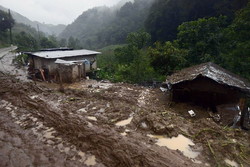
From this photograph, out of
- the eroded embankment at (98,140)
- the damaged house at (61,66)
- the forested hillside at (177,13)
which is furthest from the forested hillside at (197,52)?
the forested hillside at (177,13)

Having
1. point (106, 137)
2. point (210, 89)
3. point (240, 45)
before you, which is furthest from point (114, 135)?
point (240, 45)

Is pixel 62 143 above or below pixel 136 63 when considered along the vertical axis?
below

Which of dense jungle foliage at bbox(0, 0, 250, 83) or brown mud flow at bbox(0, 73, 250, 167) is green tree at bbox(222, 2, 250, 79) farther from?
brown mud flow at bbox(0, 73, 250, 167)

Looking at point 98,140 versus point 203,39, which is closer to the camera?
point 98,140

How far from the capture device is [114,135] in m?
6.37

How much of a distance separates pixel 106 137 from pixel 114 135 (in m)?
0.29

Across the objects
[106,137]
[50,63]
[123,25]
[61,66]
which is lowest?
[106,137]

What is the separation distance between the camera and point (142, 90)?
45.5 ft

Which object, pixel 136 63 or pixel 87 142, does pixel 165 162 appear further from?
pixel 136 63

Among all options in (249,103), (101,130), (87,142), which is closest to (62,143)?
(87,142)

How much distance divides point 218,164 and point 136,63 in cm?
1261

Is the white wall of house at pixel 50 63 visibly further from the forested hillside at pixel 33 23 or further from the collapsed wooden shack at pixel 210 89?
the forested hillside at pixel 33 23

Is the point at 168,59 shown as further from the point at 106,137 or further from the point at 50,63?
the point at 106,137

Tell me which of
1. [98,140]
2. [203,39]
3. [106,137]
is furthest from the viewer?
[203,39]
